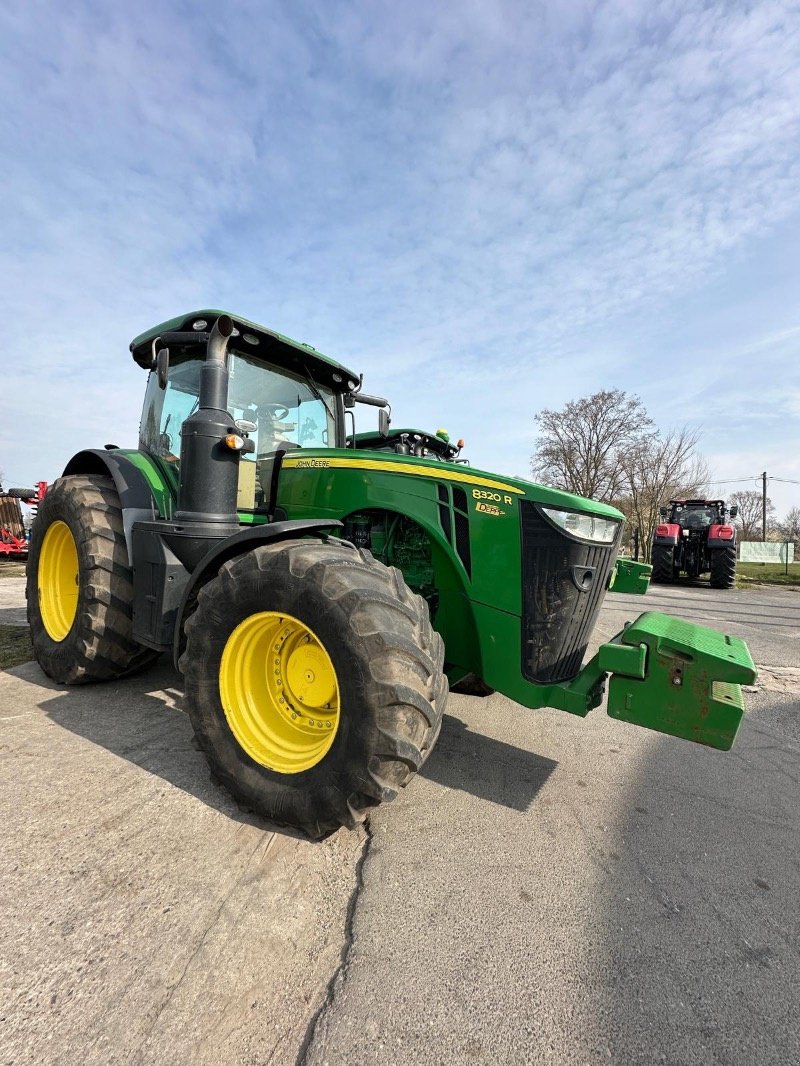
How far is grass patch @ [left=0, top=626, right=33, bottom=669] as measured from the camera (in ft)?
13.0

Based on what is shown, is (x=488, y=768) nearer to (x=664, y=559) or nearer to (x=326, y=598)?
(x=326, y=598)

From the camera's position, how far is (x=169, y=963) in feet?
4.51

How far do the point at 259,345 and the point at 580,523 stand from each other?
220cm

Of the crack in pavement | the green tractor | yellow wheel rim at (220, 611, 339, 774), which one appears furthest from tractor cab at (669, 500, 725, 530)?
the crack in pavement

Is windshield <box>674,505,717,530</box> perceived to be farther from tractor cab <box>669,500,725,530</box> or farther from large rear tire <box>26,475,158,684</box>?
large rear tire <box>26,475,158,684</box>

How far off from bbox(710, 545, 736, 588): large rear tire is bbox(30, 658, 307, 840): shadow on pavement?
1344 cm

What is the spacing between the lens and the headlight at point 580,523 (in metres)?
2.19

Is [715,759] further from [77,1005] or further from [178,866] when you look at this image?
[77,1005]

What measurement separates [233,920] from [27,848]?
850 millimetres

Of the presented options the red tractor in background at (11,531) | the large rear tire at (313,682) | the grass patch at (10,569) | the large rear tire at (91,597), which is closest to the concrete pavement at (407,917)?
the large rear tire at (313,682)

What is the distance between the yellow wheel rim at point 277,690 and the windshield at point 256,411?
3.39 ft

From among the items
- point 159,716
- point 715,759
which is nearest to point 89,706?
point 159,716

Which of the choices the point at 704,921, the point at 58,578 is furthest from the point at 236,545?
the point at 58,578

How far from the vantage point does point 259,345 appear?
124 inches
